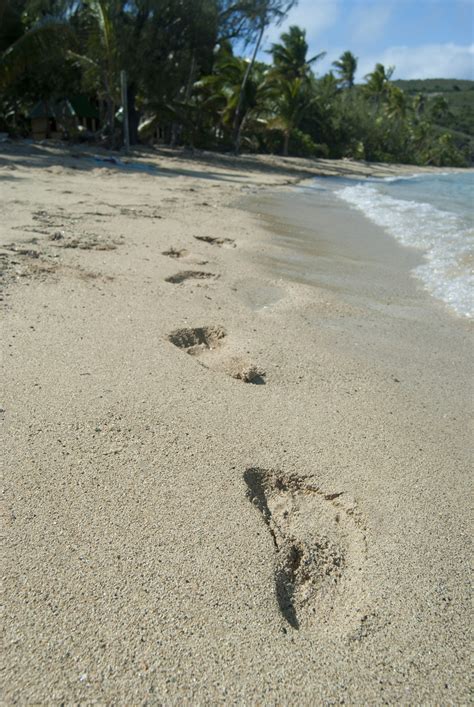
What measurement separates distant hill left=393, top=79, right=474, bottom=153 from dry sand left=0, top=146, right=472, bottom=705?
265 ft

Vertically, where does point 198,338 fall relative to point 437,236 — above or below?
above

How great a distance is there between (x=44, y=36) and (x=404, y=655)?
1712 cm

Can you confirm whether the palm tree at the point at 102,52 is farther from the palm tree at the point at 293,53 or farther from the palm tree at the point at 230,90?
the palm tree at the point at 293,53

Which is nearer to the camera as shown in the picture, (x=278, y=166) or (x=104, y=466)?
(x=104, y=466)

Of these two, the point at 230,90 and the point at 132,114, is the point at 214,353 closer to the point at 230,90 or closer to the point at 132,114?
the point at 132,114

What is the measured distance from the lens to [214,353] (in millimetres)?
3260

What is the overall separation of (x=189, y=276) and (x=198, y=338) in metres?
1.32

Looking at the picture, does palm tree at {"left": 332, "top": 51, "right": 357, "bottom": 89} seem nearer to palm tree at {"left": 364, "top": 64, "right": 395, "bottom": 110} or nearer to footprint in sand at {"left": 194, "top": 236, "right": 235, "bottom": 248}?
palm tree at {"left": 364, "top": 64, "right": 395, "bottom": 110}

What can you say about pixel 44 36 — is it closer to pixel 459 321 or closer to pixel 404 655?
pixel 459 321

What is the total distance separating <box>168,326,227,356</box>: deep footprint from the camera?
10.8 ft

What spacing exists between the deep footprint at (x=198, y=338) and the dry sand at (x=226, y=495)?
0.05 feet

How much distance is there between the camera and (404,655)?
1.50 m

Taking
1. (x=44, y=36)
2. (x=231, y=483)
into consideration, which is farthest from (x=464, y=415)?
(x=44, y=36)

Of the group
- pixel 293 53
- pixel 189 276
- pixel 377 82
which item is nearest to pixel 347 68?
pixel 377 82
